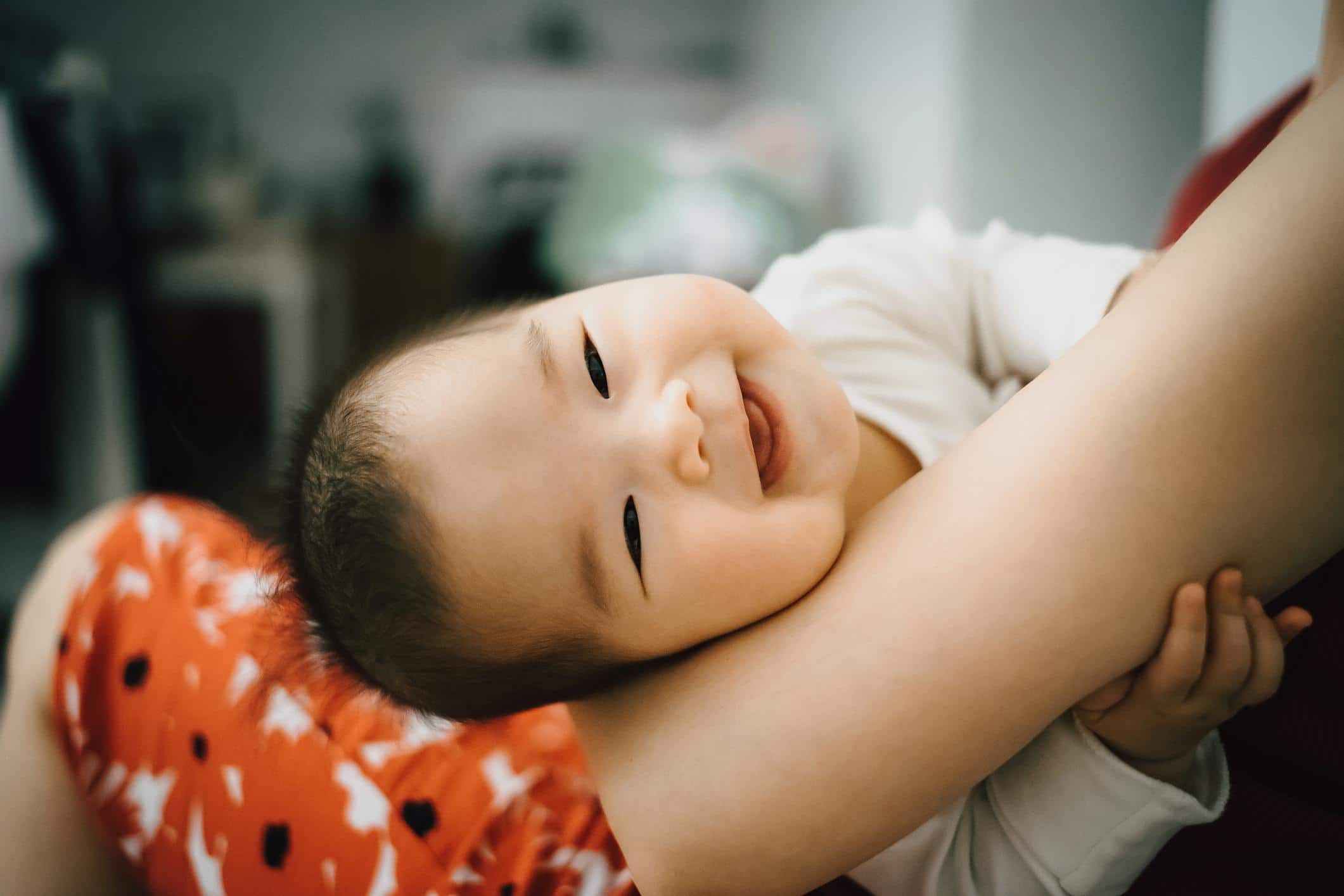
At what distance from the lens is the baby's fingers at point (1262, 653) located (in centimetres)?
43

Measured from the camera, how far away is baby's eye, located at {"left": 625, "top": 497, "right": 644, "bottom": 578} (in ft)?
1.94

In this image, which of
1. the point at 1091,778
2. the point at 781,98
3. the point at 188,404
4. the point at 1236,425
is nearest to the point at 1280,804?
the point at 1091,778

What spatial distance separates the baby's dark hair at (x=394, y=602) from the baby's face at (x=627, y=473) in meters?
0.02

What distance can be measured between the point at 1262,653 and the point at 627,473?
36cm

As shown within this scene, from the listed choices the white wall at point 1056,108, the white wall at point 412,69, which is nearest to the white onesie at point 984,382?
the white wall at point 1056,108

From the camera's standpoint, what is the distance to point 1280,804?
1.58 ft

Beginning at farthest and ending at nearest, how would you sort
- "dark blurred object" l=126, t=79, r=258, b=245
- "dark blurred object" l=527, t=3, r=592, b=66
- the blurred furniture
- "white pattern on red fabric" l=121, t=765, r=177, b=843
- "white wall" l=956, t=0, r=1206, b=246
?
"dark blurred object" l=527, t=3, r=592, b=66 → "dark blurred object" l=126, t=79, r=258, b=245 → the blurred furniture → "white wall" l=956, t=0, r=1206, b=246 → "white pattern on red fabric" l=121, t=765, r=177, b=843

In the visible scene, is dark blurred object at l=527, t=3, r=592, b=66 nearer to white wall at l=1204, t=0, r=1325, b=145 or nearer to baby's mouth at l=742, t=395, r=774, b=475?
white wall at l=1204, t=0, r=1325, b=145

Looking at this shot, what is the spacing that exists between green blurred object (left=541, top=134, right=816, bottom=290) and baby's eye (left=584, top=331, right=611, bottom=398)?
6.50 ft

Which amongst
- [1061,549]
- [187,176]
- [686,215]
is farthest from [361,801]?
[187,176]

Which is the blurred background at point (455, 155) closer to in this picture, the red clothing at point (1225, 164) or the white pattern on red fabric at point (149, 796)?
the red clothing at point (1225, 164)

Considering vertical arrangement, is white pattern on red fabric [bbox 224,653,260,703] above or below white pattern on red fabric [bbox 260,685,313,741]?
above

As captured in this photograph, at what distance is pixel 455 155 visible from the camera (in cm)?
362

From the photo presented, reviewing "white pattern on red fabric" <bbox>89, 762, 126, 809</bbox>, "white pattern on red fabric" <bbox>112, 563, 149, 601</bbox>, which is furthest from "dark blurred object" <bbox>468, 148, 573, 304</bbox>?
"white pattern on red fabric" <bbox>89, 762, 126, 809</bbox>
